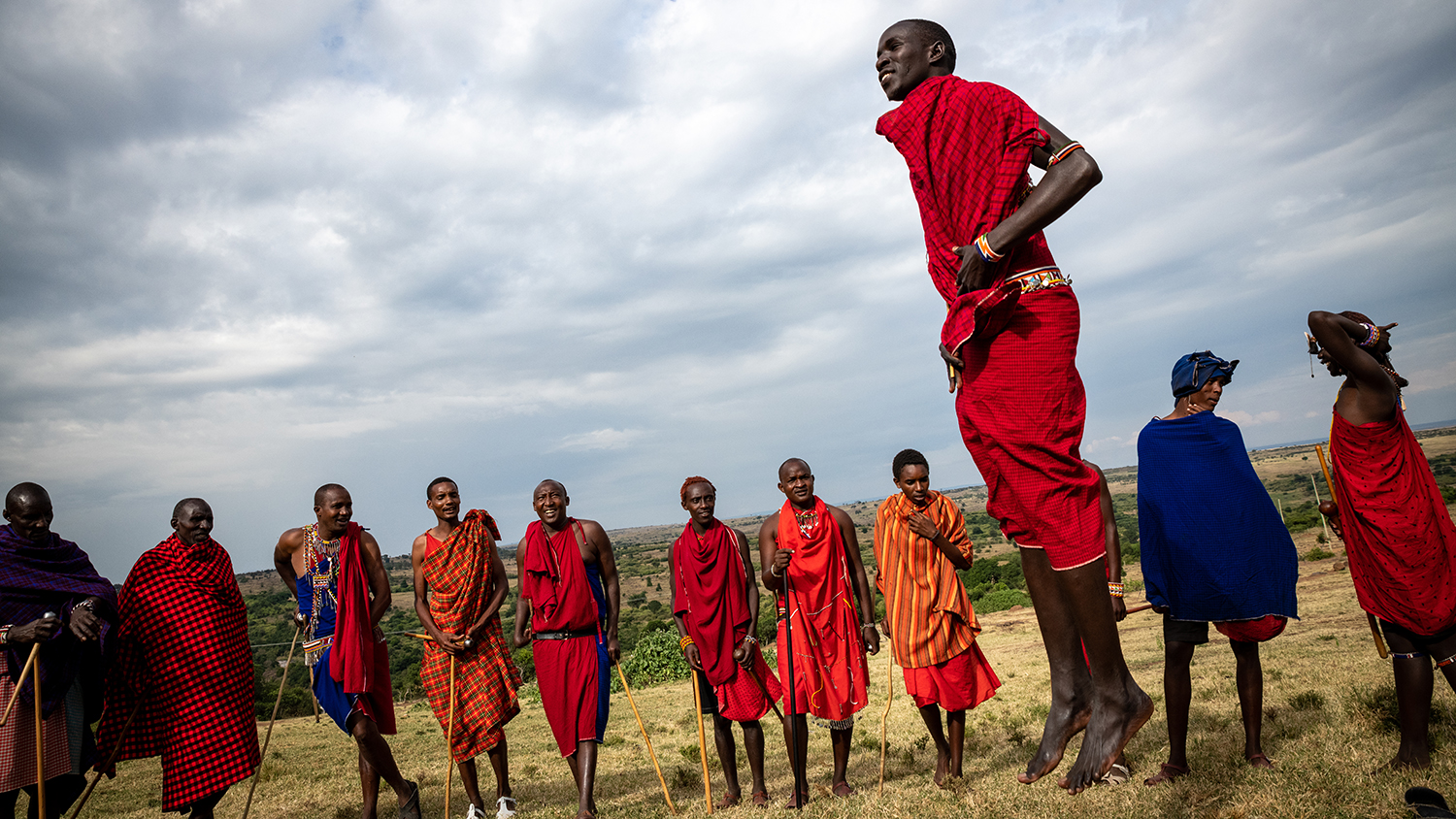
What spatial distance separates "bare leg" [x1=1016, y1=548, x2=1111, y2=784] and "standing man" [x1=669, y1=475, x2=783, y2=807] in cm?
494

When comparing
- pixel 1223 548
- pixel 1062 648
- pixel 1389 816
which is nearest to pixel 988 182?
pixel 1062 648

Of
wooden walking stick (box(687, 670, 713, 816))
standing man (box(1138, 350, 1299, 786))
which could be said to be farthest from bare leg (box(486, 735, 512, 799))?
standing man (box(1138, 350, 1299, 786))

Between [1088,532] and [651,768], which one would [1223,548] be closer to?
[1088,532]

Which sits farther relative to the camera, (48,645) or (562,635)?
(562,635)

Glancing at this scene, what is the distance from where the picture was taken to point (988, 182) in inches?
85.9

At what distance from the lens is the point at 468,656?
7273mm

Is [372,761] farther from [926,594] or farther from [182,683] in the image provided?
[926,594]

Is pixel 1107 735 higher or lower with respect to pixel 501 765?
higher

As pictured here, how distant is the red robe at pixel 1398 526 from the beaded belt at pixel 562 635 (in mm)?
5388

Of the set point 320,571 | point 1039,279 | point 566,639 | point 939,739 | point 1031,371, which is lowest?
point 939,739

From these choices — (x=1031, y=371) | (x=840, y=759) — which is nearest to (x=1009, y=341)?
(x=1031, y=371)

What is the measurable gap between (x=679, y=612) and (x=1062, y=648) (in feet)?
18.0

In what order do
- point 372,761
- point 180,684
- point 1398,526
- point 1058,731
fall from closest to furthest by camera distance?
point 1058,731 < point 1398,526 < point 180,684 < point 372,761

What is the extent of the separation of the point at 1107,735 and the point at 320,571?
630 centimetres
